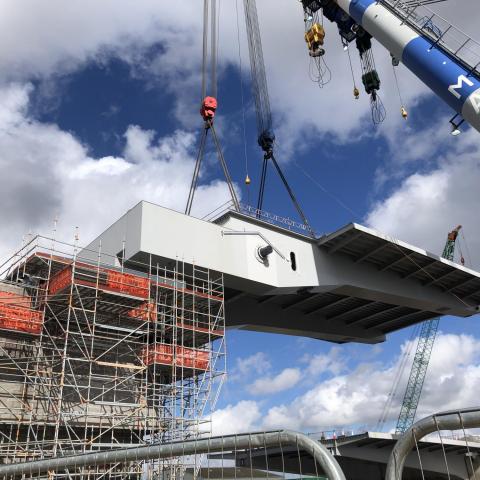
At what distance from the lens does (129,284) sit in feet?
80.6

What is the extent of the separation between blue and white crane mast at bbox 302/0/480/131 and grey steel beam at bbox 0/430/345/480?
19.6m

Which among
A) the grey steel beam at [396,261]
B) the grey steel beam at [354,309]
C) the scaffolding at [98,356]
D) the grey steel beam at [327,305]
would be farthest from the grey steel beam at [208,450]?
the grey steel beam at [354,309]

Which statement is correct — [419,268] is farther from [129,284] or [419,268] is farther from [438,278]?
[129,284]

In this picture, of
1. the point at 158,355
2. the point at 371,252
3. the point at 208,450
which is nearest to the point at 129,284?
the point at 158,355

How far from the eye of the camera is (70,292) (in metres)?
22.7

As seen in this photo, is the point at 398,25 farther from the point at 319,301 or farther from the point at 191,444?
the point at 191,444

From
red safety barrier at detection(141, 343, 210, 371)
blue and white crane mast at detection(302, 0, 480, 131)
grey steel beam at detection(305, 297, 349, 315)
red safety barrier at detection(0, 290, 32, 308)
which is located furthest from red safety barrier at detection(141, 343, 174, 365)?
blue and white crane mast at detection(302, 0, 480, 131)

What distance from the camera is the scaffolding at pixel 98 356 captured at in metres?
21.7

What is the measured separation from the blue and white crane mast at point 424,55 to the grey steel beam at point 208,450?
19595 mm

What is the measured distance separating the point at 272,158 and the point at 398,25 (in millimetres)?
14231

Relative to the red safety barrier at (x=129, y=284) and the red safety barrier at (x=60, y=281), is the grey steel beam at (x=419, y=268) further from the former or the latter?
the red safety barrier at (x=60, y=281)

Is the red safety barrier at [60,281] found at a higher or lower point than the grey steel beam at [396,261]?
lower

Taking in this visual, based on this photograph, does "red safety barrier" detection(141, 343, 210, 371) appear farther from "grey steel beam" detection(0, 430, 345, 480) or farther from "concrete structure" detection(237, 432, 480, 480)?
"grey steel beam" detection(0, 430, 345, 480)

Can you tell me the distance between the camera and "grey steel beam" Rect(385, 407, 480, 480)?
579 cm
